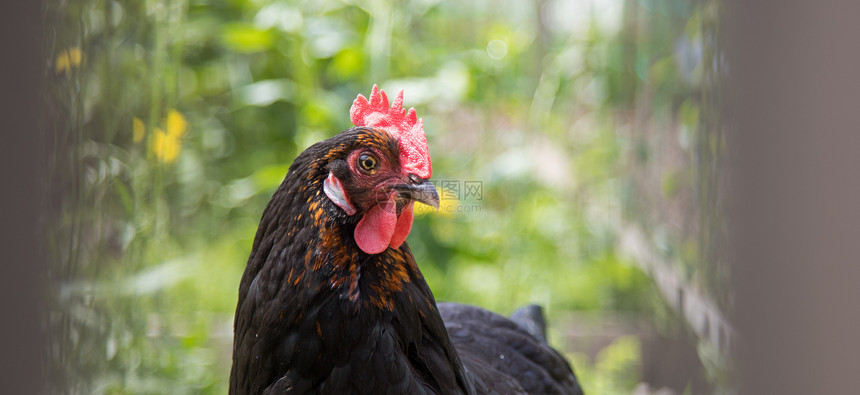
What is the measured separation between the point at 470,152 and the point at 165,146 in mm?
1580

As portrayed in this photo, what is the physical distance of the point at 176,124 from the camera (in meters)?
3.12

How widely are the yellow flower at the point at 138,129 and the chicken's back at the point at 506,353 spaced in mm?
1048

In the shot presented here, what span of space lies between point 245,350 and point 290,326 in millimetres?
152

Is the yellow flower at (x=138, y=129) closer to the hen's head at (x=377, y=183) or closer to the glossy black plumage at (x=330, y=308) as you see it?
the glossy black plumage at (x=330, y=308)

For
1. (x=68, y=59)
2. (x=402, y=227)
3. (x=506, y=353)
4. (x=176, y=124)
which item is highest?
(x=68, y=59)

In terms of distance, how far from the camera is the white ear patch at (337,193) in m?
1.23

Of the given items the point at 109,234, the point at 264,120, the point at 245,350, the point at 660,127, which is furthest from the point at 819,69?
the point at 264,120

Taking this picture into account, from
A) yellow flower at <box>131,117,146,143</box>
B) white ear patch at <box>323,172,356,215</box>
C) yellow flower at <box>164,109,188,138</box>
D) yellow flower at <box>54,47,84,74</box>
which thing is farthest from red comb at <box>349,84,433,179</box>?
yellow flower at <box>164,109,188,138</box>

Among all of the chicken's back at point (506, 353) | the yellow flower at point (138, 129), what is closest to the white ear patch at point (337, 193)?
the chicken's back at point (506, 353)

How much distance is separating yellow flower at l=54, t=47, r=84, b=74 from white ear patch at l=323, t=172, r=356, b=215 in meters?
0.48

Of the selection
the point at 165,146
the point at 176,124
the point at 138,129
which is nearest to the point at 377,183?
the point at 138,129

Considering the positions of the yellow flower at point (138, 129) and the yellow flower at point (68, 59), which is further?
the yellow flower at point (138, 129)

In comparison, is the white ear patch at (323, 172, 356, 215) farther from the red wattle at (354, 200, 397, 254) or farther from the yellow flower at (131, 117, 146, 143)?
the yellow flower at (131, 117, 146, 143)

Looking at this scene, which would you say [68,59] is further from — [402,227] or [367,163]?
[402,227]
